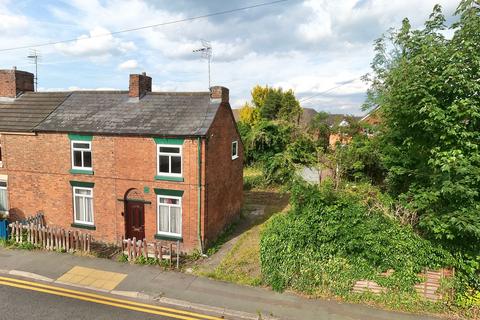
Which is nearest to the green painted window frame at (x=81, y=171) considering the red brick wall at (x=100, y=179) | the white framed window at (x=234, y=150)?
the red brick wall at (x=100, y=179)

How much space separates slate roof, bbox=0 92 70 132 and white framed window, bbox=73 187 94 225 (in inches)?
155

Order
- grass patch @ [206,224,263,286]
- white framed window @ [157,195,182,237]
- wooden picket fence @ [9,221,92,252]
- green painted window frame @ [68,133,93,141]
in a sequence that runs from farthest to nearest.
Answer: green painted window frame @ [68,133,93,141], white framed window @ [157,195,182,237], wooden picket fence @ [9,221,92,252], grass patch @ [206,224,263,286]

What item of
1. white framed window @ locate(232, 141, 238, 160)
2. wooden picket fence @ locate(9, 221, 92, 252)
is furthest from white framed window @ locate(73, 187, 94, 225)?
white framed window @ locate(232, 141, 238, 160)

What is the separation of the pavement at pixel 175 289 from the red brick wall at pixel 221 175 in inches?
144

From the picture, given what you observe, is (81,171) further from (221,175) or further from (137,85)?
(221,175)

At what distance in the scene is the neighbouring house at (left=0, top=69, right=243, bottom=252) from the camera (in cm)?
1388

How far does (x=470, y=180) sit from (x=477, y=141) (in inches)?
48.8

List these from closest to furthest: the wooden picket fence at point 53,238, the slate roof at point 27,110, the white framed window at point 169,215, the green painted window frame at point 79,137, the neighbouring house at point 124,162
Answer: the wooden picket fence at point 53,238 → the neighbouring house at point 124,162 → the white framed window at point 169,215 → the green painted window frame at point 79,137 → the slate roof at point 27,110

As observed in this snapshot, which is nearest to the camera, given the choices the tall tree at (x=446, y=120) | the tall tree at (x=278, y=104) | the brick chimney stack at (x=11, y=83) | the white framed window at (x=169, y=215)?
the tall tree at (x=446, y=120)

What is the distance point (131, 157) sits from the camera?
14.3m

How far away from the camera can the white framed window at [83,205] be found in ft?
49.7

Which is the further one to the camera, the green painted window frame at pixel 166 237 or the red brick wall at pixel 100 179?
the green painted window frame at pixel 166 237

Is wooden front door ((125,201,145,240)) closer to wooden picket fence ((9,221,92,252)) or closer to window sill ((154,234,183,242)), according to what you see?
window sill ((154,234,183,242))

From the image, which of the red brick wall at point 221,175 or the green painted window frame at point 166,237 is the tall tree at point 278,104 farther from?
the green painted window frame at point 166,237
